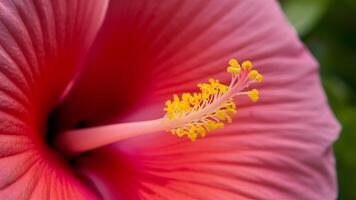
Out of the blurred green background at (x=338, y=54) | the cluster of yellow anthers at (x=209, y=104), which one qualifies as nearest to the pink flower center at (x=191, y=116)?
the cluster of yellow anthers at (x=209, y=104)

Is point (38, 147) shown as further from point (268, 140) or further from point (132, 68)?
point (268, 140)

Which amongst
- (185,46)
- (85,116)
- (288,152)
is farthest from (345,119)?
(85,116)

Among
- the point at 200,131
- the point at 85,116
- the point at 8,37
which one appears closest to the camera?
the point at 8,37

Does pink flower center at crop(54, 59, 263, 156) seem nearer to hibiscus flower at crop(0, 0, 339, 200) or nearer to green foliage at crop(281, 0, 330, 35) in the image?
hibiscus flower at crop(0, 0, 339, 200)

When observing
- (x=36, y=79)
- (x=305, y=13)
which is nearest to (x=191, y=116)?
(x=36, y=79)

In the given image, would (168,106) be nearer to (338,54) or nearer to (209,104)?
(209,104)
